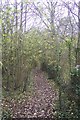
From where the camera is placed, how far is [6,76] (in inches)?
110

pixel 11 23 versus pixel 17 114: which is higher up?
pixel 11 23

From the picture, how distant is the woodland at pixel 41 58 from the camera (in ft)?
7.99

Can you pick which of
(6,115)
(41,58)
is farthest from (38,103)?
(41,58)

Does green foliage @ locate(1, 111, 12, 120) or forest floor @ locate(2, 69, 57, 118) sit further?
forest floor @ locate(2, 69, 57, 118)

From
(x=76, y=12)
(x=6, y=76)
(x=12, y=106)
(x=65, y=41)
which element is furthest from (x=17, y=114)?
(x=76, y=12)

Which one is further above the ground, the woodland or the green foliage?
the woodland

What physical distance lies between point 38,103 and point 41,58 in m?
0.53

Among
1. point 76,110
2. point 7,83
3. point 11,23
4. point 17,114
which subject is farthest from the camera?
point 7,83

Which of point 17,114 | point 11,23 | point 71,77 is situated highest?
point 11,23

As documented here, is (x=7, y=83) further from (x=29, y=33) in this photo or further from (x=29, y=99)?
(x=29, y=33)

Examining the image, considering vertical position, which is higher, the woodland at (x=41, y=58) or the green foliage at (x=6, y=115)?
the woodland at (x=41, y=58)

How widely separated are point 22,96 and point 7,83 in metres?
0.24

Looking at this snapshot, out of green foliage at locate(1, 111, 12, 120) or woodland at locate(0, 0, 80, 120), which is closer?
green foliage at locate(1, 111, 12, 120)

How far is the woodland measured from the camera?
7.99 feet
